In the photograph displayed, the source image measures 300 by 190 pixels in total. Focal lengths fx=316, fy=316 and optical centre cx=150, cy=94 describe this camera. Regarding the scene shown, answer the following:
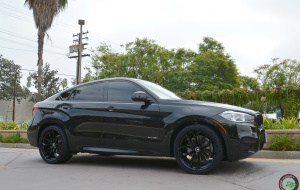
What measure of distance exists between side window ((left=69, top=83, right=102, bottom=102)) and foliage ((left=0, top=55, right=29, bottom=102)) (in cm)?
5054

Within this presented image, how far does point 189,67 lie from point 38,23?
26.4 metres

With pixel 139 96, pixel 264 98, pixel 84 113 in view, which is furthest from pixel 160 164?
pixel 264 98

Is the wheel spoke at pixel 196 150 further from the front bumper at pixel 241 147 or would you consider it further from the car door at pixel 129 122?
the car door at pixel 129 122

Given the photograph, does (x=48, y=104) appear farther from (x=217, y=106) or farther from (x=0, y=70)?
(x=0, y=70)

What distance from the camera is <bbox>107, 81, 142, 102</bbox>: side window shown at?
220 inches

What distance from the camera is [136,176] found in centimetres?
477

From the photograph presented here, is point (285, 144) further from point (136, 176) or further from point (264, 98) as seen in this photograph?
point (264, 98)

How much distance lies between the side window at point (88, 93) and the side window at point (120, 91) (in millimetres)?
244

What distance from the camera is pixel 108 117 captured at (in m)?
5.53

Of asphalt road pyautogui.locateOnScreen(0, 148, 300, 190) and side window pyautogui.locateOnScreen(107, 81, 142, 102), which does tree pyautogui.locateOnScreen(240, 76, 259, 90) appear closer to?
asphalt road pyautogui.locateOnScreen(0, 148, 300, 190)

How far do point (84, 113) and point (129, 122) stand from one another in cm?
100

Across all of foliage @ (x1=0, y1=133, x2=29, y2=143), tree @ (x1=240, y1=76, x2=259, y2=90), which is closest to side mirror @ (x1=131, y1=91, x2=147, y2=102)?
foliage @ (x1=0, y1=133, x2=29, y2=143)

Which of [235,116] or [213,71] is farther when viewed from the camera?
[213,71]

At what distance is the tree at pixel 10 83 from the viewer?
52.4 m
